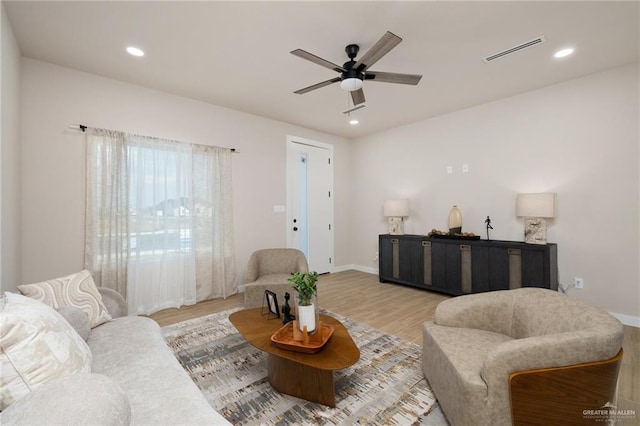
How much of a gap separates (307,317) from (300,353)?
22 cm

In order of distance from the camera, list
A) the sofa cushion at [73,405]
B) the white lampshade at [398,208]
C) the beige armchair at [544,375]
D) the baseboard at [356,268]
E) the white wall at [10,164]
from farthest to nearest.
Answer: the baseboard at [356,268] < the white lampshade at [398,208] < the white wall at [10,164] < the beige armchair at [544,375] < the sofa cushion at [73,405]

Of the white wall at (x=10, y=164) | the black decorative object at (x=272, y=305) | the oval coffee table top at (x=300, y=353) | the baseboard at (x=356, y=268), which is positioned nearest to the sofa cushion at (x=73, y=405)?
the oval coffee table top at (x=300, y=353)

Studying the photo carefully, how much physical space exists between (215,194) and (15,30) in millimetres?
2321

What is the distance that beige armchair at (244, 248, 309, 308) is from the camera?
10.8 feet

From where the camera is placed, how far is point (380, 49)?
2.00 meters

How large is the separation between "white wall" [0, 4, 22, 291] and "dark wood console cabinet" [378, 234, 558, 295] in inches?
176

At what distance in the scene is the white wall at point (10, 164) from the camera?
2041 millimetres

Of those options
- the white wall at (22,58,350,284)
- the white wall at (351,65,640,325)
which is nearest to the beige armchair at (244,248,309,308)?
the white wall at (22,58,350,284)

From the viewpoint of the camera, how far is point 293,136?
4922 mm

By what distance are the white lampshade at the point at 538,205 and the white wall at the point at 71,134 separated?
380 cm

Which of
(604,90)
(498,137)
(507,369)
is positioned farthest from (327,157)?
(507,369)

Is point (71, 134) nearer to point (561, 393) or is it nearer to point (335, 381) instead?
point (335, 381)

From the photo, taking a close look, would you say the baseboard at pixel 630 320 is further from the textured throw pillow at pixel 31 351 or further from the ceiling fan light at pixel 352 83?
the textured throw pillow at pixel 31 351

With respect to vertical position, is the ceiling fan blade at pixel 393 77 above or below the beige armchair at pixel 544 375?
above
